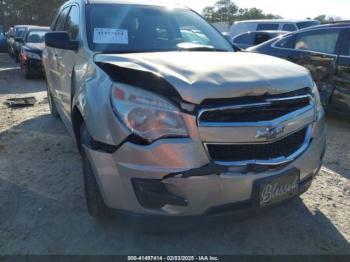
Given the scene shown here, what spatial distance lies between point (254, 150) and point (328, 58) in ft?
13.1

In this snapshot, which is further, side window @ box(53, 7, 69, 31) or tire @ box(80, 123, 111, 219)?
side window @ box(53, 7, 69, 31)

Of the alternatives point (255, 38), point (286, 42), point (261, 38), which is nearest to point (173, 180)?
point (286, 42)

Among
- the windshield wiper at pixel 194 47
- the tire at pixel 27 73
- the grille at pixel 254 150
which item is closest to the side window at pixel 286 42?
the windshield wiper at pixel 194 47

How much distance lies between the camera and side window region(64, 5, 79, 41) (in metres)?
3.73

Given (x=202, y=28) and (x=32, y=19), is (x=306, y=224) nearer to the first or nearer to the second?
(x=202, y=28)

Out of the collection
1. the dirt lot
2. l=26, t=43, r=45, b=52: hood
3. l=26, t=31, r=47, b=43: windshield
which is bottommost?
l=26, t=43, r=45, b=52: hood

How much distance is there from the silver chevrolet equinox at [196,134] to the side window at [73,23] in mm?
1026

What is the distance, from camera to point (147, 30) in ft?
11.8

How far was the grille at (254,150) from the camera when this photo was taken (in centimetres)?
225

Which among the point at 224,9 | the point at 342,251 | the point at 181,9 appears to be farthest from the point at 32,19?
the point at 342,251

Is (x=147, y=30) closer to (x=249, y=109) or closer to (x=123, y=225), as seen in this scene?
(x=249, y=109)

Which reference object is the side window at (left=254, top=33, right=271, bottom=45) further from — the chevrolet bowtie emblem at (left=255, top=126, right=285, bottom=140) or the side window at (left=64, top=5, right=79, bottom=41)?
the chevrolet bowtie emblem at (left=255, top=126, right=285, bottom=140)

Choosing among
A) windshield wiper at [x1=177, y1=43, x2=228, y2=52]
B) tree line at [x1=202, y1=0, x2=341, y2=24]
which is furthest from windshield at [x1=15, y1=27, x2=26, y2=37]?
tree line at [x1=202, y1=0, x2=341, y2=24]

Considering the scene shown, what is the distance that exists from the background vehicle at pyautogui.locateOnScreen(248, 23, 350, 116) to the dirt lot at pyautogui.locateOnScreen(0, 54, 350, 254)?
135cm
